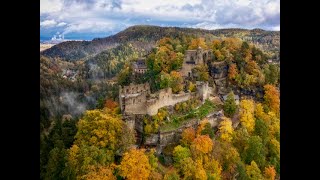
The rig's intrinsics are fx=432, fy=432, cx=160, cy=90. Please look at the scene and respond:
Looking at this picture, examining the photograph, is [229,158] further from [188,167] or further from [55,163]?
[55,163]

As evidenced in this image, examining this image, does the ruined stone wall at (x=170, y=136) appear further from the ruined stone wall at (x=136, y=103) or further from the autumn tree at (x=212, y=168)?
the autumn tree at (x=212, y=168)

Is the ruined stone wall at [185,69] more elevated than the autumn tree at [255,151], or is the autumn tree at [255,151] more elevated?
the ruined stone wall at [185,69]

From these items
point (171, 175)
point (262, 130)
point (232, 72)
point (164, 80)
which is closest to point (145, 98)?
point (164, 80)

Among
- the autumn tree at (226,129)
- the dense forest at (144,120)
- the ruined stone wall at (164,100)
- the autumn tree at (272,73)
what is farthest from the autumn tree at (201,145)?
the autumn tree at (272,73)

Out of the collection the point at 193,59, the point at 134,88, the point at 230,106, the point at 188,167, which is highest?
the point at 193,59

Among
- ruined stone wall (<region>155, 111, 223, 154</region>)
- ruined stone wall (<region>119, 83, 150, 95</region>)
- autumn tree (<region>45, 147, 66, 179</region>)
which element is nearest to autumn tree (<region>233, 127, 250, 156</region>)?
ruined stone wall (<region>155, 111, 223, 154</region>)

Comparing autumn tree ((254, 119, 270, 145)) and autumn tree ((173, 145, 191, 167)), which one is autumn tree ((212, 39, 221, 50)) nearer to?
autumn tree ((254, 119, 270, 145))
